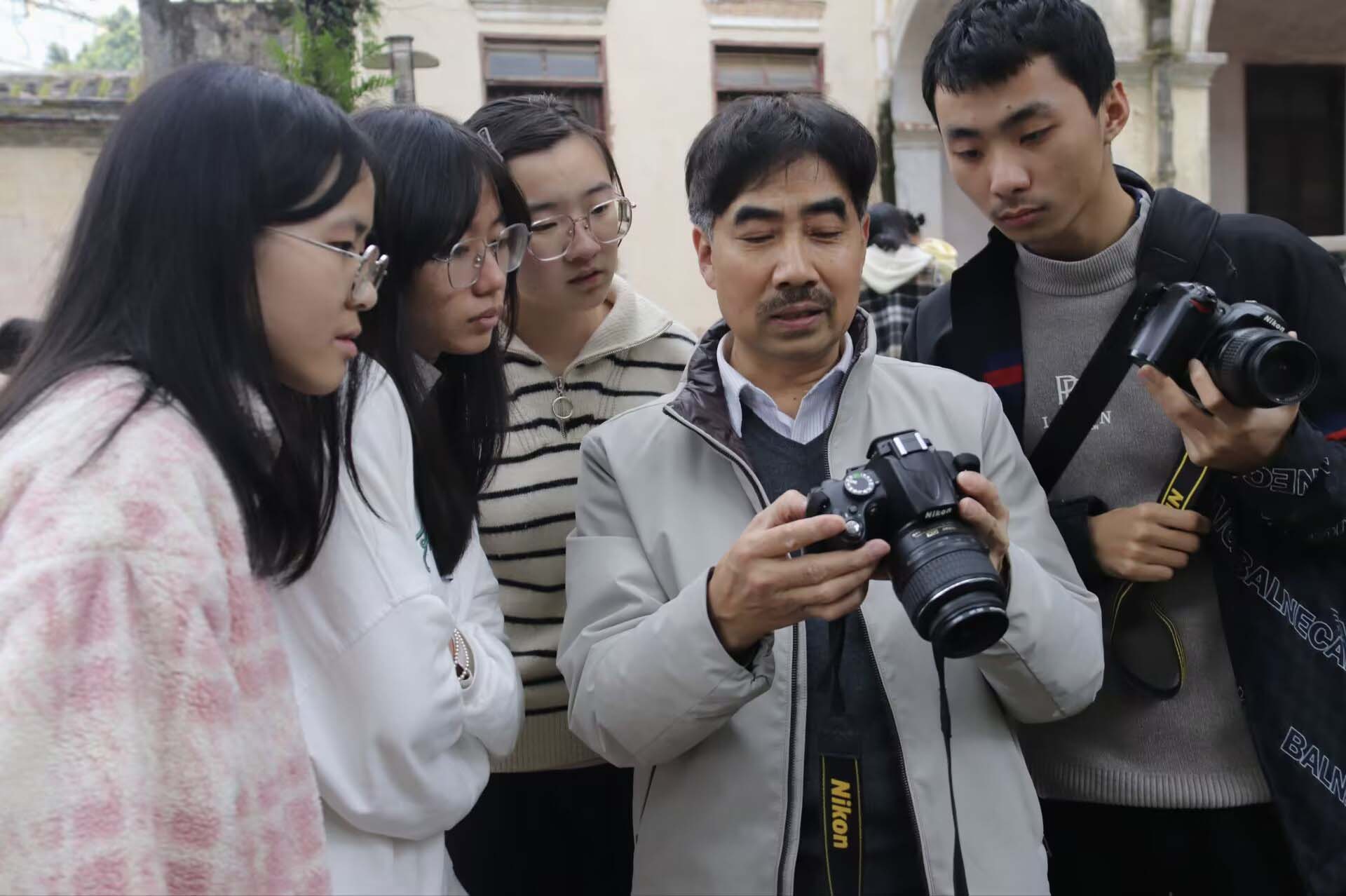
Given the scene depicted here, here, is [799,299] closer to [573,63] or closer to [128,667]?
[128,667]

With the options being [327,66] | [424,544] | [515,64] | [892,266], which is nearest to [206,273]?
[424,544]

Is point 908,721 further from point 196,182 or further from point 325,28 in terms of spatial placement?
point 325,28

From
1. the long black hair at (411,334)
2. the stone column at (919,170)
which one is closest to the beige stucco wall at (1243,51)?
the stone column at (919,170)

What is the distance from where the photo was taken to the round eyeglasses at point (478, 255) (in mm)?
2004

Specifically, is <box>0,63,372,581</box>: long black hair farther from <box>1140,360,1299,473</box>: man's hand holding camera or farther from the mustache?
<box>1140,360,1299,473</box>: man's hand holding camera

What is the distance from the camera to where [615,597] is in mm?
1797

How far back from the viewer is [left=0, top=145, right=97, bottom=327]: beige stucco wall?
29.8ft

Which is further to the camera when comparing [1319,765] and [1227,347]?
[1319,765]

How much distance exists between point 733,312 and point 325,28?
773cm

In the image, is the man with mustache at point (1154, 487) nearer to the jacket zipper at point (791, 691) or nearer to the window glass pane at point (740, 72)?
the jacket zipper at point (791, 691)

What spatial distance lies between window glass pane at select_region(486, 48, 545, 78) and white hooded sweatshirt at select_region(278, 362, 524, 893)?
988 cm

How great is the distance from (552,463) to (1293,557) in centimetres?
124

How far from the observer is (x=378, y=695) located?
56.5 inches

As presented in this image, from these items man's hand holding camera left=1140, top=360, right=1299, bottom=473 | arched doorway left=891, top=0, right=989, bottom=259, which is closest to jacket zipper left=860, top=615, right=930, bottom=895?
man's hand holding camera left=1140, top=360, right=1299, bottom=473
